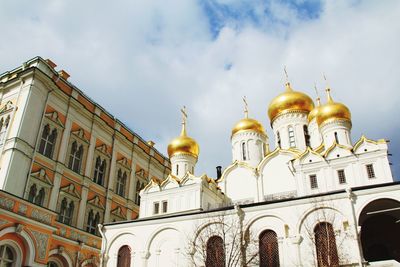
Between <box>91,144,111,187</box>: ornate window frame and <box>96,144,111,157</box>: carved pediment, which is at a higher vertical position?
<box>96,144,111,157</box>: carved pediment

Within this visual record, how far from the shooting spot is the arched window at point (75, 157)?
25969mm

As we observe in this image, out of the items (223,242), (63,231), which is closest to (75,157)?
(63,231)

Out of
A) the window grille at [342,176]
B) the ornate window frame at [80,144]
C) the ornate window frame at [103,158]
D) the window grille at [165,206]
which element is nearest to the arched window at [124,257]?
the window grille at [165,206]

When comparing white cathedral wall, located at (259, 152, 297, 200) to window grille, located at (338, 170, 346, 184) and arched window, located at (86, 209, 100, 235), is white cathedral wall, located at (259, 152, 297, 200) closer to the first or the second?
window grille, located at (338, 170, 346, 184)

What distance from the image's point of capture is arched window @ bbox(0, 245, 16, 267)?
17.0 metres

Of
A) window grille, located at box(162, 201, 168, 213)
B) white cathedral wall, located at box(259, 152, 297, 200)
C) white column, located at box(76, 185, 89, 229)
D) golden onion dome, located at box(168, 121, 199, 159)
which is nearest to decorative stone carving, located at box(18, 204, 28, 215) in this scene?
white column, located at box(76, 185, 89, 229)

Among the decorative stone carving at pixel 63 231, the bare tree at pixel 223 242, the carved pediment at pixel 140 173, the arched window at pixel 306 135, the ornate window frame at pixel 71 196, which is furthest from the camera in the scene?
the carved pediment at pixel 140 173

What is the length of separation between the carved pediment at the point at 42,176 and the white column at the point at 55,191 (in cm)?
43

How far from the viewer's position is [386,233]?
2056cm

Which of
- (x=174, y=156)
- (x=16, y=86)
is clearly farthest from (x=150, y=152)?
(x=16, y=86)

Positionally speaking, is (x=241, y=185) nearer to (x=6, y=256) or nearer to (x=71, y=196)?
(x=71, y=196)

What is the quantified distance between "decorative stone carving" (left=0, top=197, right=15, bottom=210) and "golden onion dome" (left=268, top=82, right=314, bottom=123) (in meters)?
Answer: 21.3

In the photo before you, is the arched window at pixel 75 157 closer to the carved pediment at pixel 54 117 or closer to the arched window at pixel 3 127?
the carved pediment at pixel 54 117

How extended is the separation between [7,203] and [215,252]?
10.3 meters
